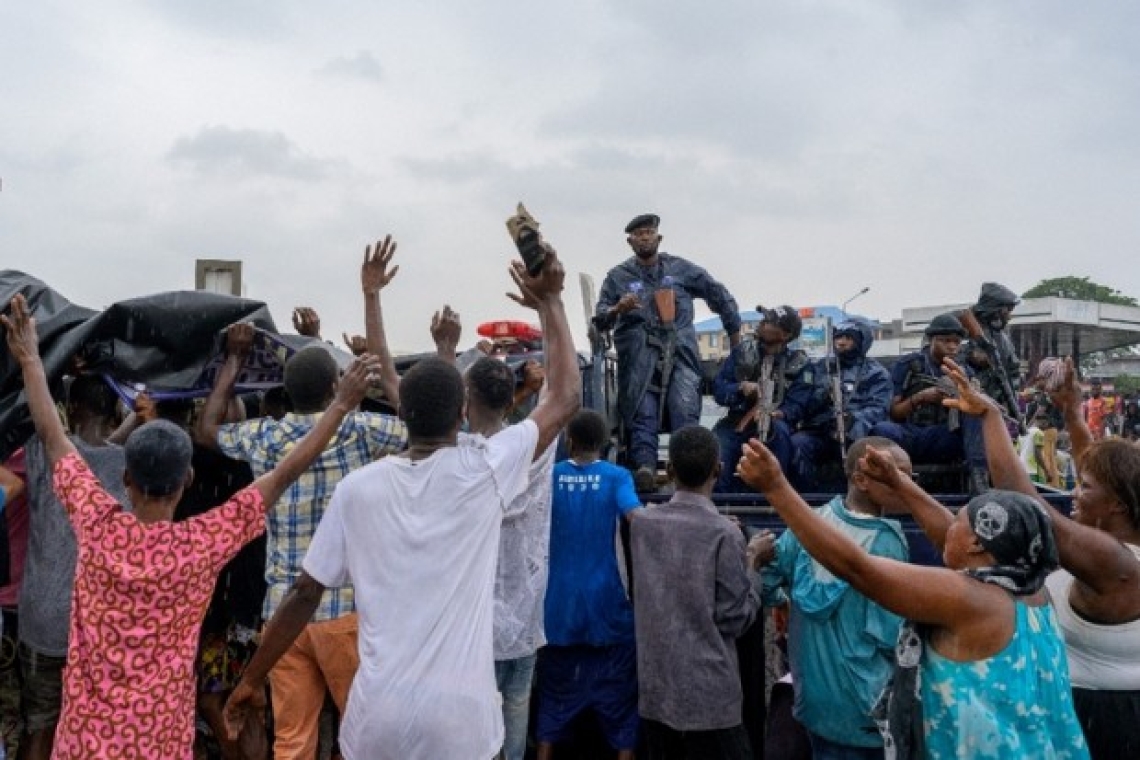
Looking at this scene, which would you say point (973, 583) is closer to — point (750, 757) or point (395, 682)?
point (395, 682)

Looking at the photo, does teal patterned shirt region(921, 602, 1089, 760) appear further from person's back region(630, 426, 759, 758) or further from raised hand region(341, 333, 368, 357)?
raised hand region(341, 333, 368, 357)

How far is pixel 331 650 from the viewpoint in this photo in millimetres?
3871

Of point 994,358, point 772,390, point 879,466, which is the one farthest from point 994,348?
point 879,466

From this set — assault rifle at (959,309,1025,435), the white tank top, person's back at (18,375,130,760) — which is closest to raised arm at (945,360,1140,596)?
the white tank top

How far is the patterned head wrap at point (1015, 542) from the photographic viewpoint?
2.52 metres

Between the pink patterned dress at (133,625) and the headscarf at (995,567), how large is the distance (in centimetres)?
202

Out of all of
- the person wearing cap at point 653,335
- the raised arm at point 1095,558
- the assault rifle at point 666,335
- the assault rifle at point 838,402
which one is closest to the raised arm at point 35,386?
the raised arm at point 1095,558

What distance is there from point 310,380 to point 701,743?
7.33 ft

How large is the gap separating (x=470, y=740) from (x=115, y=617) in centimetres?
115

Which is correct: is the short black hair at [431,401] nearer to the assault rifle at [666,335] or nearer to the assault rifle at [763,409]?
the assault rifle at [763,409]

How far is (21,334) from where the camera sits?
3520mm

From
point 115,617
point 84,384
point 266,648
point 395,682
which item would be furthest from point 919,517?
point 84,384

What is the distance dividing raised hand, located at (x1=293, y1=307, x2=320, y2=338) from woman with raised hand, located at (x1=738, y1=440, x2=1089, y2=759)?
3.52m

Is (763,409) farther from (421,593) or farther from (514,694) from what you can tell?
(421,593)
